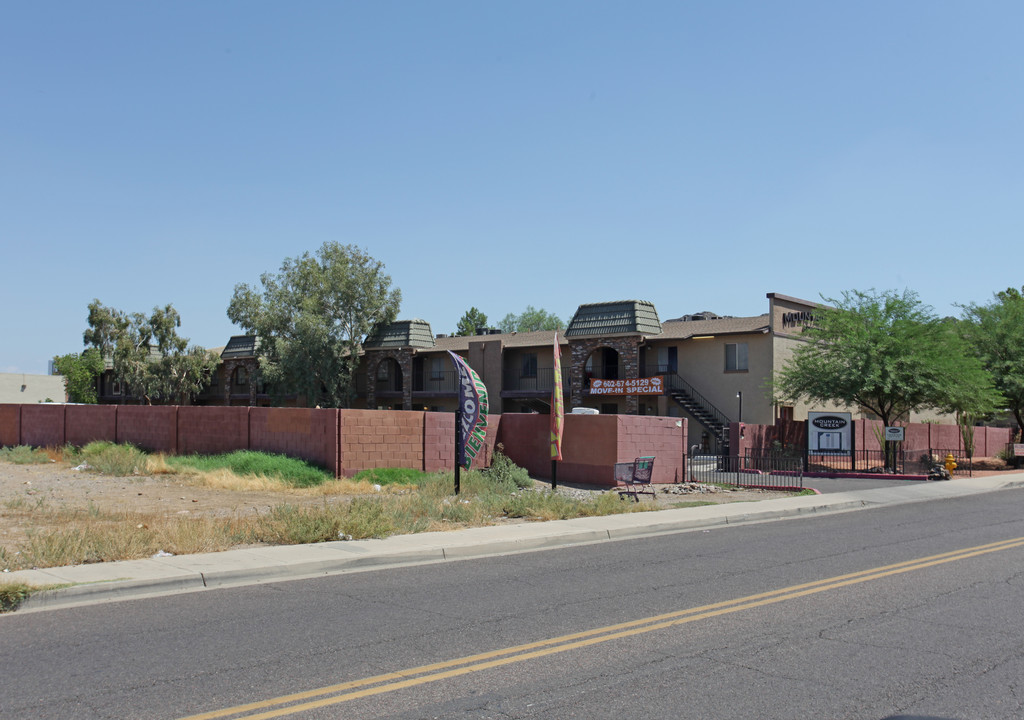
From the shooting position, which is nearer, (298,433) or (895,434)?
(298,433)

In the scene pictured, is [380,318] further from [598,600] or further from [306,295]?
[598,600]

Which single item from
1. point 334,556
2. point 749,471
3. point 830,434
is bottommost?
point 749,471

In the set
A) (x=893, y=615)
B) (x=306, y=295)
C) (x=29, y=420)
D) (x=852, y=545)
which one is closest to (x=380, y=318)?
(x=306, y=295)

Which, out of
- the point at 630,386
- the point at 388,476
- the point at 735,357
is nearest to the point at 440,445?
the point at 388,476

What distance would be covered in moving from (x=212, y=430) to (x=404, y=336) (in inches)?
921

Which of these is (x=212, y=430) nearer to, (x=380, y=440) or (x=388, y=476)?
(x=380, y=440)

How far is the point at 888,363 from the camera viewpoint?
110ft

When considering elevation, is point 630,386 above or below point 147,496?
above

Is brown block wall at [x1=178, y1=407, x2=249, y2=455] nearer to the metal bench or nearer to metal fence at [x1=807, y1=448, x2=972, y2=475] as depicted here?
the metal bench

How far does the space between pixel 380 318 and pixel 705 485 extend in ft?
103

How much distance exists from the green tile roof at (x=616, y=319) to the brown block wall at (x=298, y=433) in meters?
21.3

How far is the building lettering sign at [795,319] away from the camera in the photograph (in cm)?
4275

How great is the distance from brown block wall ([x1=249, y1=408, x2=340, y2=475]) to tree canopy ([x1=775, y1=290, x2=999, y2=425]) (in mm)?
20866

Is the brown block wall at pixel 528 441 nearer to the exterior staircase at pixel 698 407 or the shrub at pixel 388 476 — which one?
the shrub at pixel 388 476
